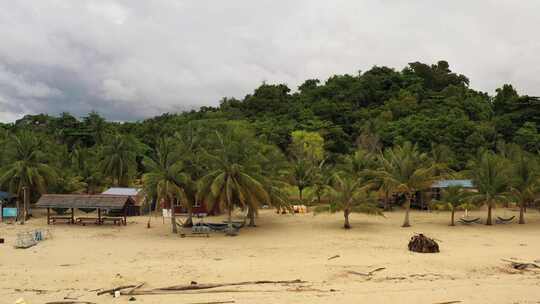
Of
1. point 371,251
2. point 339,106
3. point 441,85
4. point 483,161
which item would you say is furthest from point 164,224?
point 441,85

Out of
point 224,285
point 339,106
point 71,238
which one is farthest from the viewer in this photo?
point 339,106

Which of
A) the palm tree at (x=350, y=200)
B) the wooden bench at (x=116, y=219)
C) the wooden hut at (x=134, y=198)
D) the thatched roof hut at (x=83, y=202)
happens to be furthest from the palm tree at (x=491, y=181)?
the wooden hut at (x=134, y=198)

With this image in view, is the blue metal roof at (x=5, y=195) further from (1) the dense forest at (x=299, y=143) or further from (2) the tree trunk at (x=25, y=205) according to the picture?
(2) the tree trunk at (x=25, y=205)

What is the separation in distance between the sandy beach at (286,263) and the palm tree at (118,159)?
1221cm

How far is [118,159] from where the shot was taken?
4397 centimetres

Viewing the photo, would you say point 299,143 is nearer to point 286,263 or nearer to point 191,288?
point 286,263

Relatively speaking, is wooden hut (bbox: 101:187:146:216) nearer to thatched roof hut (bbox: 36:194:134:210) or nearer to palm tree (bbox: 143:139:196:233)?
thatched roof hut (bbox: 36:194:134:210)

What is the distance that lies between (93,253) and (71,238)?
528 centimetres

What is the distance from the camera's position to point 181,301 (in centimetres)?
1483

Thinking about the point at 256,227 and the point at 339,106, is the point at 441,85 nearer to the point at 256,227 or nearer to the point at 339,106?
the point at 339,106

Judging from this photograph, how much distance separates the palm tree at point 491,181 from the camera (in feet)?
102

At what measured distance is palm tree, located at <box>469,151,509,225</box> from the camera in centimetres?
3117

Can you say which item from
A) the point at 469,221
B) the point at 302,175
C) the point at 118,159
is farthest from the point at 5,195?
the point at 469,221

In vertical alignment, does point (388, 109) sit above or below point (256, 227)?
above
